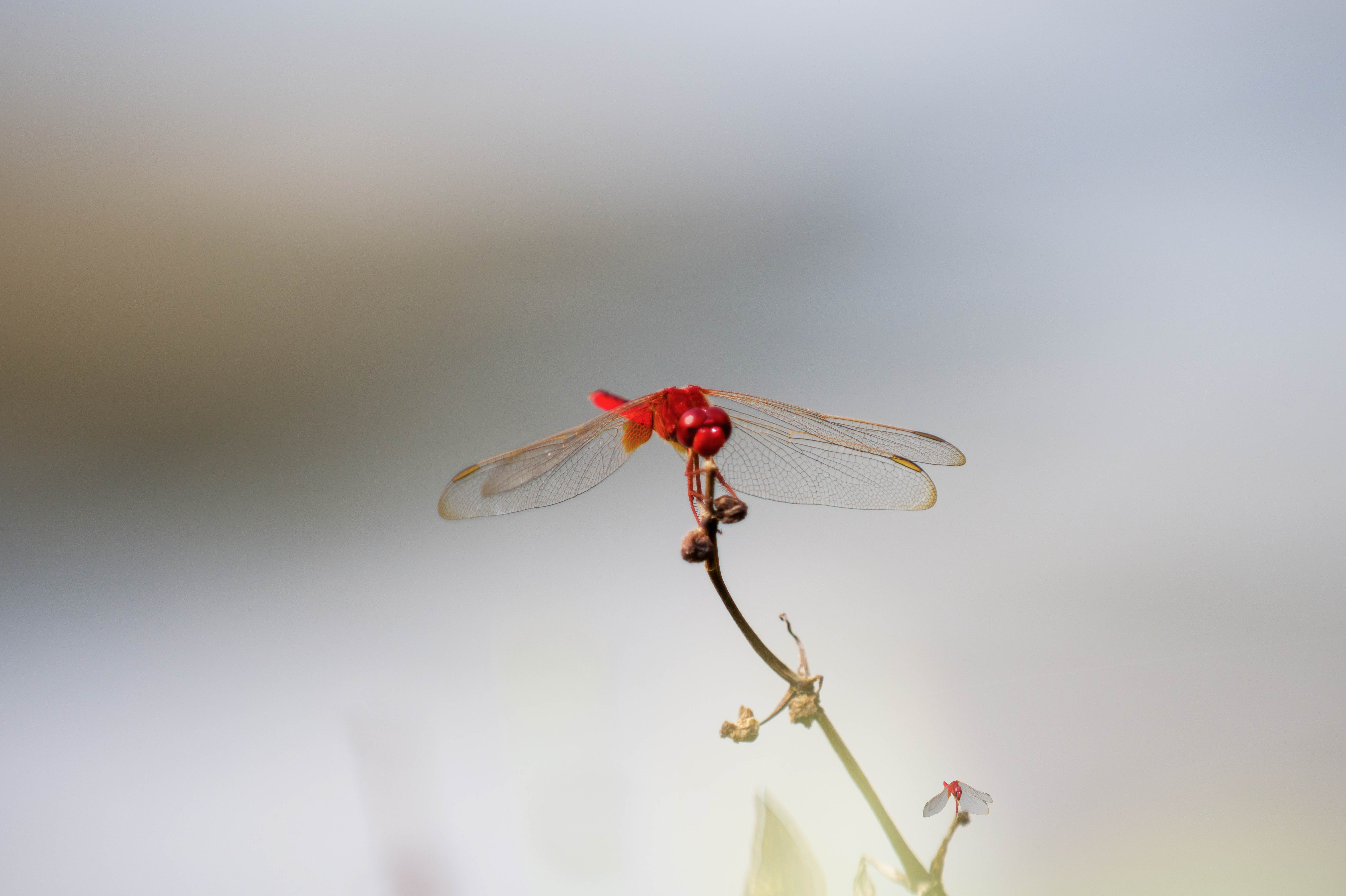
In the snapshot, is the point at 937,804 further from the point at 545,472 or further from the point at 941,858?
the point at 545,472

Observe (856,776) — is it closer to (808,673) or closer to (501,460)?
(808,673)

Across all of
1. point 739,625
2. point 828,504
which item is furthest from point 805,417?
point 739,625

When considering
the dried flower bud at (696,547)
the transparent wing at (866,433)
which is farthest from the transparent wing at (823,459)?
the dried flower bud at (696,547)

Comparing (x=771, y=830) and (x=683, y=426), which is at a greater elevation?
(x=683, y=426)

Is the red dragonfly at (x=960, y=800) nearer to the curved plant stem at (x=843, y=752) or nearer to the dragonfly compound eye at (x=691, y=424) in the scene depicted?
the curved plant stem at (x=843, y=752)

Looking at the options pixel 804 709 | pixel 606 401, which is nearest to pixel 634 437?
pixel 606 401

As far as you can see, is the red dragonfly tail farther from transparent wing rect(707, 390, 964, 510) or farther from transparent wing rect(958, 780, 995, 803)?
transparent wing rect(958, 780, 995, 803)
